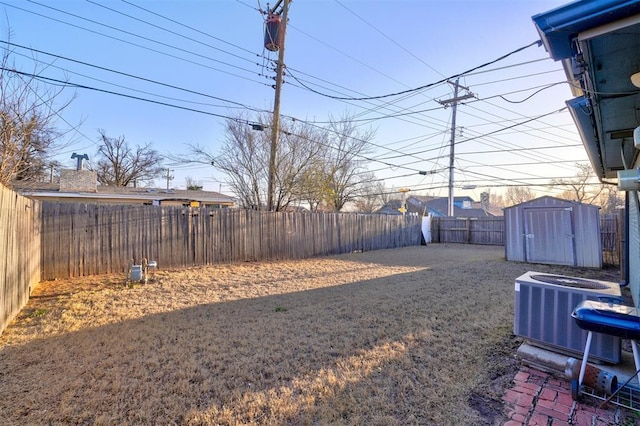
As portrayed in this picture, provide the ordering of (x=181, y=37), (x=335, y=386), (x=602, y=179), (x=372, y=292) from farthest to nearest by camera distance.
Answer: (x=181, y=37) → (x=602, y=179) → (x=372, y=292) → (x=335, y=386)

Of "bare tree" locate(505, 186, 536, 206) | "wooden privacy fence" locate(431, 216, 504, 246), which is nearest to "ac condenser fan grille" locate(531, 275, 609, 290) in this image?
"wooden privacy fence" locate(431, 216, 504, 246)

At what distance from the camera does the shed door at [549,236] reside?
28.3 feet

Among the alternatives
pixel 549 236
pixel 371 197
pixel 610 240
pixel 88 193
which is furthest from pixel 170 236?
pixel 371 197

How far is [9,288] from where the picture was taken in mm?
3371

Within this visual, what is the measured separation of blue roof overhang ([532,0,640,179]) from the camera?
1.37 metres

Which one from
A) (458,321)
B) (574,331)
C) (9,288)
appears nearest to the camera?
(574,331)

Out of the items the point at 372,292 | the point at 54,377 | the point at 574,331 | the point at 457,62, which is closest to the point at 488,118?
the point at 457,62

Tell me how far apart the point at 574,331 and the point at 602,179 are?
6.07 m

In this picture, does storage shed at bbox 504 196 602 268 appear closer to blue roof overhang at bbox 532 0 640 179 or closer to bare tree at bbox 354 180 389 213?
blue roof overhang at bbox 532 0 640 179

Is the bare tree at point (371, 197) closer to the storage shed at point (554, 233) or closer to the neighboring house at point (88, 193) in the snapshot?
the neighboring house at point (88, 193)

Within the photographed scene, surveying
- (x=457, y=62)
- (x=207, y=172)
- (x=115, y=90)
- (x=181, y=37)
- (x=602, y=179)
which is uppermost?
(x=181, y=37)

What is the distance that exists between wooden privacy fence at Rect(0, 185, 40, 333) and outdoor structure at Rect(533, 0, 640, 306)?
16.0ft

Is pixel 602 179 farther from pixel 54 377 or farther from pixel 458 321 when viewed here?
pixel 54 377

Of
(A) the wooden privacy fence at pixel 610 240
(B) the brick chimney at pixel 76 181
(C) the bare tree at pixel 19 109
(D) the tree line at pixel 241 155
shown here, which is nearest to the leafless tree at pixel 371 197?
(D) the tree line at pixel 241 155
